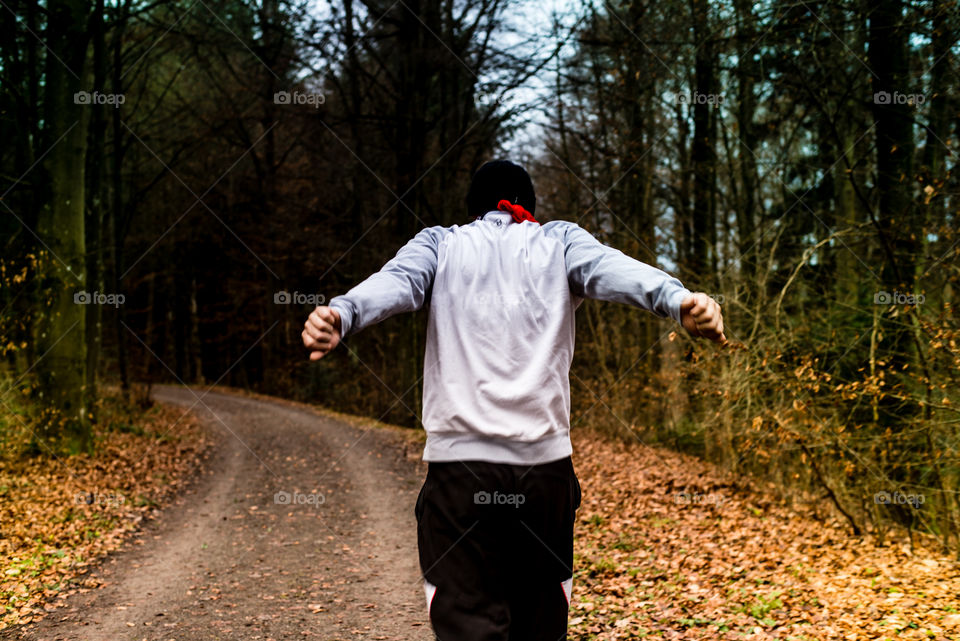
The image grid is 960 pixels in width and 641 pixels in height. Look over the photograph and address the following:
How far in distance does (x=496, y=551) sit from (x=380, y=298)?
31.5 inches

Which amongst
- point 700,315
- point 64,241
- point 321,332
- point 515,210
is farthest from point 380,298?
point 64,241

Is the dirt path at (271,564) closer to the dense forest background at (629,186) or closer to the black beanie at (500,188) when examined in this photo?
the dense forest background at (629,186)

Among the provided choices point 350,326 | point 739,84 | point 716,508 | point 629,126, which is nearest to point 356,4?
point 629,126

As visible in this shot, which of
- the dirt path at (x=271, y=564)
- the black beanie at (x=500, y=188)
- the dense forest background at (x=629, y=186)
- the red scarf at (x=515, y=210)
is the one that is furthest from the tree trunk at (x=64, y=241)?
the red scarf at (x=515, y=210)

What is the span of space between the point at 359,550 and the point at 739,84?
35.6ft

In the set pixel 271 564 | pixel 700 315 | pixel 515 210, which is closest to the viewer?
pixel 700 315

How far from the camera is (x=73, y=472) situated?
438 inches

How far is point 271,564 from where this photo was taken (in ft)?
25.2

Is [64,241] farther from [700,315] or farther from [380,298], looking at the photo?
[700,315]

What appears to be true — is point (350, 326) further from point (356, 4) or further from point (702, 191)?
point (356, 4)

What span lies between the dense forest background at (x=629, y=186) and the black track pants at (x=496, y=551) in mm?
5571

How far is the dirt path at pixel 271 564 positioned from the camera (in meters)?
5.75

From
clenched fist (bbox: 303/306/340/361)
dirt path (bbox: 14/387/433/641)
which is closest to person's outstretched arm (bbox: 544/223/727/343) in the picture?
clenched fist (bbox: 303/306/340/361)

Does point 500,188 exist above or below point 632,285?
above
